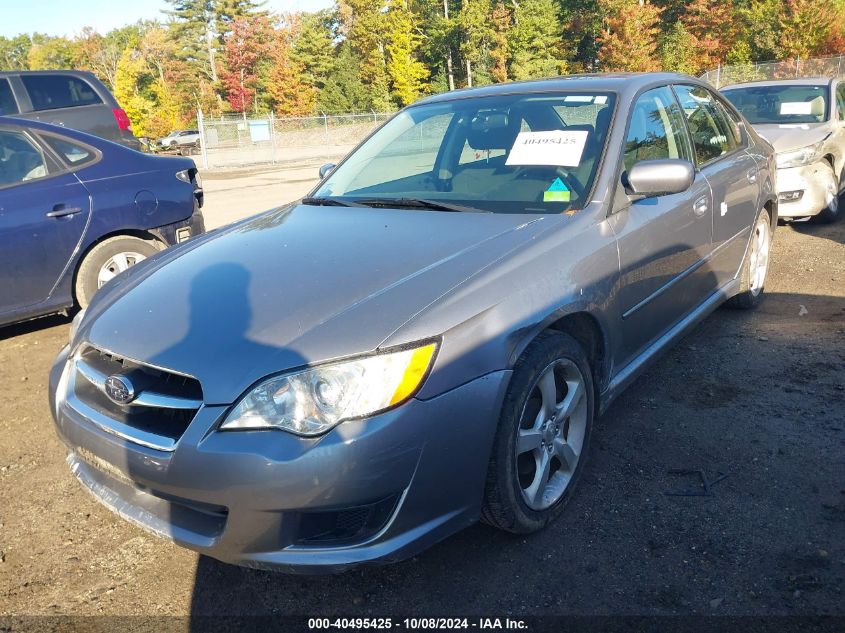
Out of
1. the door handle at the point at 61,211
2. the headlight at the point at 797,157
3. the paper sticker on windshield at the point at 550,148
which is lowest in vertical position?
the headlight at the point at 797,157

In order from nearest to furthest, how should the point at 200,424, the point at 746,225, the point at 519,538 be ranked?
1. the point at 200,424
2. the point at 519,538
3. the point at 746,225

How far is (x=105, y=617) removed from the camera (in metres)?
2.27

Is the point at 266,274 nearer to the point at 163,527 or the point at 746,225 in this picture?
the point at 163,527

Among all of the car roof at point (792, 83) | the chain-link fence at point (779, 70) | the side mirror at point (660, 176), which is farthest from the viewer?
the chain-link fence at point (779, 70)

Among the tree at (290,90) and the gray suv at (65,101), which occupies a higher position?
the tree at (290,90)

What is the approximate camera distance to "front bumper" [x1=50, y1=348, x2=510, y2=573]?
192 cm

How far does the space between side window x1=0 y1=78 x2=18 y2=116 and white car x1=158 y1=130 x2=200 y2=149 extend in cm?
3226

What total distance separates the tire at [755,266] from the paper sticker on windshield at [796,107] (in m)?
3.87

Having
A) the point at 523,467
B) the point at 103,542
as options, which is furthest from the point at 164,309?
the point at 523,467

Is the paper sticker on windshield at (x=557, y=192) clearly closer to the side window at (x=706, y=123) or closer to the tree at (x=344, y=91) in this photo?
the side window at (x=706, y=123)

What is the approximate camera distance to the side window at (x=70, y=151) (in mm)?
5039

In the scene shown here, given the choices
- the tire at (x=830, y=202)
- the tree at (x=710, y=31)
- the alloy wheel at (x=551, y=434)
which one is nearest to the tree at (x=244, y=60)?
the tree at (x=710, y=31)

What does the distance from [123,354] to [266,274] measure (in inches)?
22.3

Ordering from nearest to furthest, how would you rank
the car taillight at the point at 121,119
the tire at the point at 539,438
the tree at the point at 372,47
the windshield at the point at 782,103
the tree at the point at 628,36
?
the tire at the point at 539,438 → the windshield at the point at 782,103 → the car taillight at the point at 121,119 → the tree at the point at 628,36 → the tree at the point at 372,47
